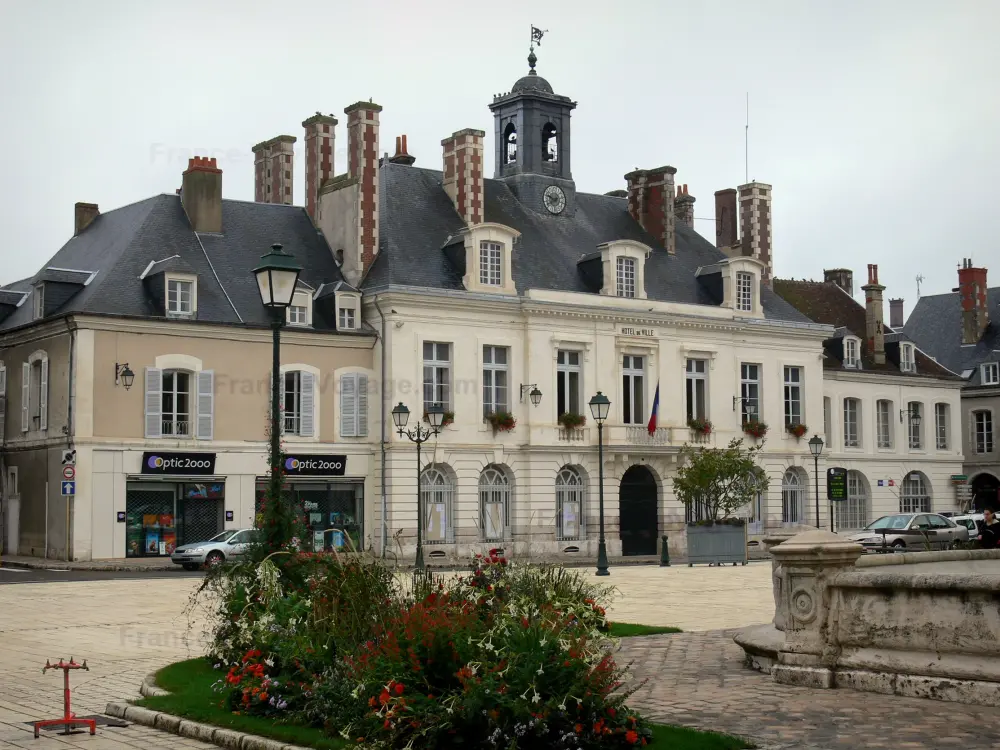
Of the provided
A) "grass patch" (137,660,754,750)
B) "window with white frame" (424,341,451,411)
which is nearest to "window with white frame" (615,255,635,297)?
"window with white frame" (424,341,451,411)

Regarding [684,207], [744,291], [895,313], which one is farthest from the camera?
[895,313]

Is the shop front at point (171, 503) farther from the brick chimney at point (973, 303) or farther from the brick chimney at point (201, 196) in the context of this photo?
the brick chimney at point (973, 303)

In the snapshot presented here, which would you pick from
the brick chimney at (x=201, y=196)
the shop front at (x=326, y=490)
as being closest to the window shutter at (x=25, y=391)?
the brick chimney at (x=201, y=196)

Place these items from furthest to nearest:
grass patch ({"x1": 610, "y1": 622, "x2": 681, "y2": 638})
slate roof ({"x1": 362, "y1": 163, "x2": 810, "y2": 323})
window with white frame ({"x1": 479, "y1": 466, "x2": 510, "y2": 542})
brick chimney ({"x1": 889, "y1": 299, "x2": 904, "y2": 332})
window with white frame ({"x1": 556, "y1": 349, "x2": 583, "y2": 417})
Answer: brick chimney ({"x1": 889, "y1": 299, "x2": 904, "y2": 332}) → window with white frame ({"x1": 556, "y1": 349, "x2": 583, "y2": 417}) → window with white frame ({"x1": 479, "y1": 466, "x2": 510, "y2": 542}) → slate roof ({"x1": 362, "y1": 163, "x2": 810, "y2": 323}) → grass patch ({"x1": 610, "y1": 622, "x2": 681, "y2": 638})

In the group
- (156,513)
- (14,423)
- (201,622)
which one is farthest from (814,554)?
(14,423)

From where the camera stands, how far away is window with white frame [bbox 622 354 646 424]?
1561 inches

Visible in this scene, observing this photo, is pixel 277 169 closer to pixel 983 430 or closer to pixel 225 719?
pixel 983 430

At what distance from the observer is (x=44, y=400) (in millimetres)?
33688

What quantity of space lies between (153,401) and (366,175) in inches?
331

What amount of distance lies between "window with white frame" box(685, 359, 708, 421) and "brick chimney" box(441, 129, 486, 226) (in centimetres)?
770

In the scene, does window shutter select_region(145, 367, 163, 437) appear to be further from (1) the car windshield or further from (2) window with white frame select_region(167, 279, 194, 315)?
(1) the car windshield

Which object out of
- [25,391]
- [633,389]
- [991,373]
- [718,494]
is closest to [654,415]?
[633,389]

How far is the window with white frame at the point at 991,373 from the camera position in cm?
5531

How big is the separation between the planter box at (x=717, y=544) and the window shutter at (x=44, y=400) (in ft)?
51.3
